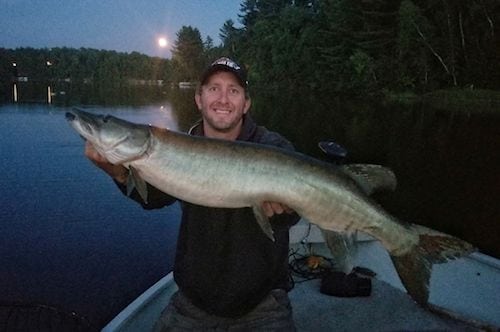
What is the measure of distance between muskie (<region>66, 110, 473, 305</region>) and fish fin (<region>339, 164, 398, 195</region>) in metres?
0.10

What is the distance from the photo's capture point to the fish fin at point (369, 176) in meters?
3.29

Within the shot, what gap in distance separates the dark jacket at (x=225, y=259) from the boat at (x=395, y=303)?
137 cm

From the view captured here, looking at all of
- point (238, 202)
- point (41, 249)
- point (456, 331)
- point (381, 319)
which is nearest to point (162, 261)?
point (41, 249)

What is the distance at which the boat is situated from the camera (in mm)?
5172

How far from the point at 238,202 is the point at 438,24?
49.9m

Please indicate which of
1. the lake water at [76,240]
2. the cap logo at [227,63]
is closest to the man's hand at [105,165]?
the cap logo at [227,63]

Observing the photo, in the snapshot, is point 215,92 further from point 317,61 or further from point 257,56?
point 257,56

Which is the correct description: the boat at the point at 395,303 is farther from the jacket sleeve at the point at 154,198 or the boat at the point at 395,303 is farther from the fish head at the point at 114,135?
the fish head at the point at 114,135

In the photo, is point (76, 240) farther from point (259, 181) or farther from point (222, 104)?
point (259, 181)

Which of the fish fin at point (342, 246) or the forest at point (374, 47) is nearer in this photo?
the fish fin at point (342, 246)

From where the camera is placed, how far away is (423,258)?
10.4ft

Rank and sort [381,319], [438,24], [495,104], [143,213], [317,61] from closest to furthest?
[381,319] → [143,213] → [495,104] → [438,24] → [317,61]

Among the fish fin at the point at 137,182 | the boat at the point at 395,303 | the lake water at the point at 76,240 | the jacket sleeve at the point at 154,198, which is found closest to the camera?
the fish fin at the point at 137,182

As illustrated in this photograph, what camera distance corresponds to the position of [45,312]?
12.9 feet
